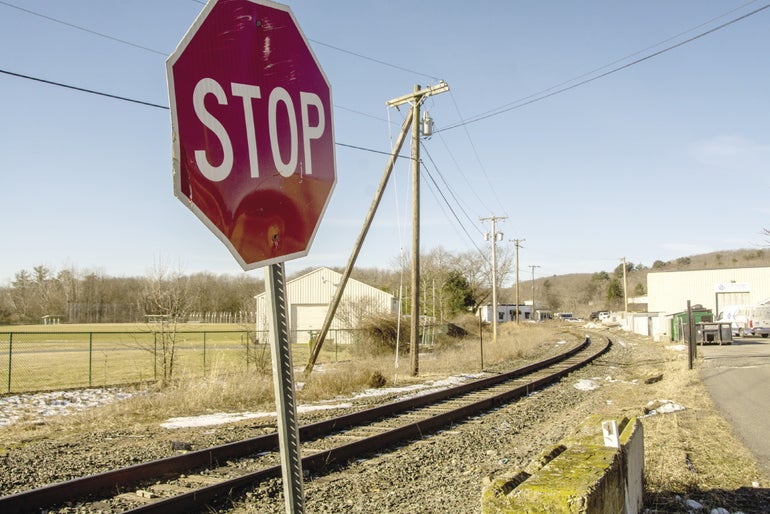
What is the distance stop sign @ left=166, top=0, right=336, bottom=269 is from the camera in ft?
5.65

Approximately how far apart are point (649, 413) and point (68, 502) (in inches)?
416

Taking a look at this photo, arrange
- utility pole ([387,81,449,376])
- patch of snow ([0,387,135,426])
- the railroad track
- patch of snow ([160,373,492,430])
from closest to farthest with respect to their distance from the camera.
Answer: the railroad track
patch of snow ([160,373,492,430])
patch of snow ([0,387,135,426])
utility pole ([387,81,449,376])

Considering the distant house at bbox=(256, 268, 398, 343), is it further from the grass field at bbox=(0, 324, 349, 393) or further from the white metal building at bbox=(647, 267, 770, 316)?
the white metal building at bbox=(647, 267, 770, 316)

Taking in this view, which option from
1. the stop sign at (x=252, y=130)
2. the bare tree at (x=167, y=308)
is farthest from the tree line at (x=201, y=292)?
the stop sign at (x=252, y=130)

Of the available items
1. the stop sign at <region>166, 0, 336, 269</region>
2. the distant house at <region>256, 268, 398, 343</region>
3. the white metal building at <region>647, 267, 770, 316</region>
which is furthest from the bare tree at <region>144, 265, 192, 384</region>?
the white metal building at <region>647, 267, 770, 316</region>

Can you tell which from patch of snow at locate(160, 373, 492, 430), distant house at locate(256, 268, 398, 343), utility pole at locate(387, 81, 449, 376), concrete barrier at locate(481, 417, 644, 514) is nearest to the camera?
concrete barrier at locate(481, 417, 644, 514)

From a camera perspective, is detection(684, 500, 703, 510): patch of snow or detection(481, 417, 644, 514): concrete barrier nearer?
detection(481, 417, 644, 514): concrete barrier

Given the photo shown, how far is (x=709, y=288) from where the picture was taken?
69.8 metres

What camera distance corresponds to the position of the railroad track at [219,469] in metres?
6.48

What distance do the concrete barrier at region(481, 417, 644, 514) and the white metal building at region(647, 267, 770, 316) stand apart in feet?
227

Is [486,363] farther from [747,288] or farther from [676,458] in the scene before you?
[747,288]

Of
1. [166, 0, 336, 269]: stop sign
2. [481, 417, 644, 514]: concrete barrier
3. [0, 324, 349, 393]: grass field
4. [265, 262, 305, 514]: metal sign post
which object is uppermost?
[166, 0, 336, 269]: stop sign

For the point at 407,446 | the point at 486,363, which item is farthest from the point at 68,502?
the point at 486,363

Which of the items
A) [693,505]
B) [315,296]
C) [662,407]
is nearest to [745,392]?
[662,407]
